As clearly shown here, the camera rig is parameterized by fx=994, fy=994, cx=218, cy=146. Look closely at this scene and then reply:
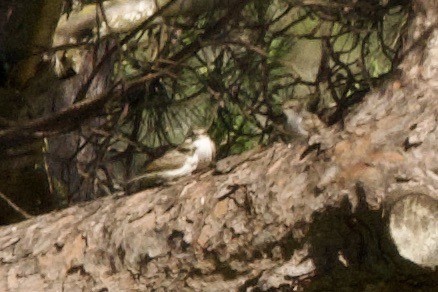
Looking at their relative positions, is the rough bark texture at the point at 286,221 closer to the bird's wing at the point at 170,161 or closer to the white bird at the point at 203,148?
the bird's wing at the point at 170,161

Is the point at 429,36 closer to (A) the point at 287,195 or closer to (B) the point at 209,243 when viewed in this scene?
(A) the point at 287,195

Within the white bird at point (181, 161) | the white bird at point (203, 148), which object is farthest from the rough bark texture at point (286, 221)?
the white bird at point (203, 148)

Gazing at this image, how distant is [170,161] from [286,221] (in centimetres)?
164

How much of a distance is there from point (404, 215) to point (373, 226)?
0.11 metres

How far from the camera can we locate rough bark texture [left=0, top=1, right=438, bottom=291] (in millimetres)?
2027

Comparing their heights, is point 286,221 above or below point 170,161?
below

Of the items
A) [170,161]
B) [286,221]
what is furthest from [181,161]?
[286,221]

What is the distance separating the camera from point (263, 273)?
2324 mm

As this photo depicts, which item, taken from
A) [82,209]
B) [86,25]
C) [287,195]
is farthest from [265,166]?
[86,25]

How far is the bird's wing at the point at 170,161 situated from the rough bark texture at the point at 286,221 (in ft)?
2.97

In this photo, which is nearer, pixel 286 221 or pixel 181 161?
pixel 286 221

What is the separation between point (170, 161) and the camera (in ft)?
12.6

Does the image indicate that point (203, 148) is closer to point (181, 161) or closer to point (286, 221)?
point (181, 161)

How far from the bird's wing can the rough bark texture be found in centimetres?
91
